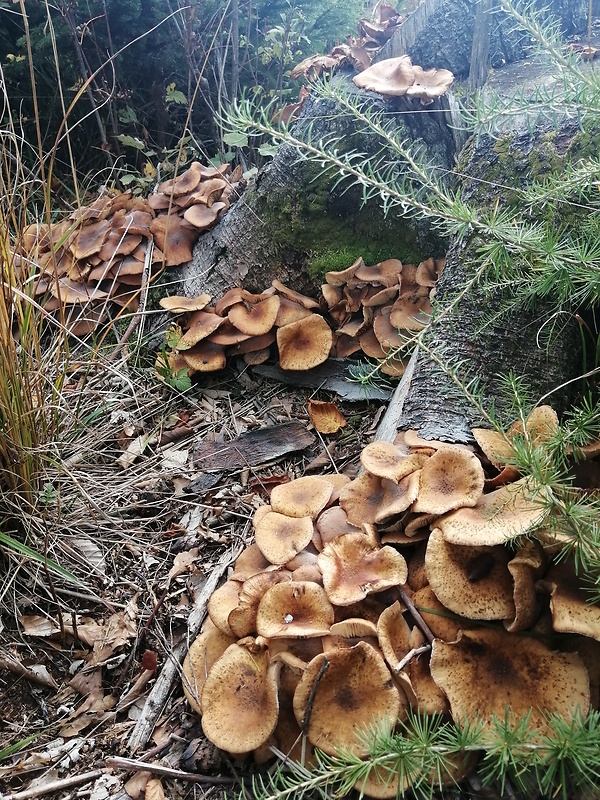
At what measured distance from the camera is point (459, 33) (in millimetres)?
3637

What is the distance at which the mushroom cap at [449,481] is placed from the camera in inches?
77.9

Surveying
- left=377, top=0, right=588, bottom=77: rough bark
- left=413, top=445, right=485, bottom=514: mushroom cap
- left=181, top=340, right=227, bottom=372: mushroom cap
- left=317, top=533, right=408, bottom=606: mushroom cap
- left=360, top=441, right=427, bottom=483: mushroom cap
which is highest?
left=377, top=0, right=588, bottom=77: rough bark

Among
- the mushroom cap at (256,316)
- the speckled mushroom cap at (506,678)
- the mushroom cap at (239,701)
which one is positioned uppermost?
the speckled mushroom cap at (506,678)

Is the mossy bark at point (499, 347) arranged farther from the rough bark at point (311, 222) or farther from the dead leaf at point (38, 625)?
the dead leaf at point (38, 625)

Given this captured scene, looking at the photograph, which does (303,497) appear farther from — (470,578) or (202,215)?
(202,215)

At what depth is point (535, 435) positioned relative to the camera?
2020 millimetres

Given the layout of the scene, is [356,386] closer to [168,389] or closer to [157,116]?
[168,389]

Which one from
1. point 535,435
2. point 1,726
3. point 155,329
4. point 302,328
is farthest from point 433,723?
point 155,329

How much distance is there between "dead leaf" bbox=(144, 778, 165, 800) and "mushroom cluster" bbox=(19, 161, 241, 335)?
2699mm

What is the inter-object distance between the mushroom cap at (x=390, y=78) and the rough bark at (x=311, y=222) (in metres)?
0.13

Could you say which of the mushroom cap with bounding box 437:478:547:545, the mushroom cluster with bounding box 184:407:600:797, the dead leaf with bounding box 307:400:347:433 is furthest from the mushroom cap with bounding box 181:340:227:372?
the mushroom cap with bounding box 437:478:547:545

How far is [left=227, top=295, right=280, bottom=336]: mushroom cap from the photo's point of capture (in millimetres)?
3662

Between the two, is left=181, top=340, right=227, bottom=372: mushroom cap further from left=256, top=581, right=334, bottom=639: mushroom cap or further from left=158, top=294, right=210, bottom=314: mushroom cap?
left=256, top=581, right=334, bottom=639: mushroom cap

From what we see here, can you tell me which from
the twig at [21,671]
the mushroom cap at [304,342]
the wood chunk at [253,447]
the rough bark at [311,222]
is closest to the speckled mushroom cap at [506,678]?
the twig at [21,671]
